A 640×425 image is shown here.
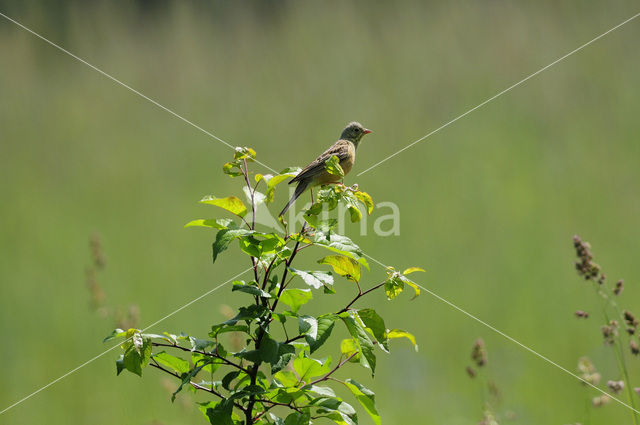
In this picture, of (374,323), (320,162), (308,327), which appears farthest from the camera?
(320,162)

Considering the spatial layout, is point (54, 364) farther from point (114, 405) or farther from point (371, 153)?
point (371, 153)

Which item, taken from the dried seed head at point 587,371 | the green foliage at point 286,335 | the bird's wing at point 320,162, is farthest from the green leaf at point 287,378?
the dried seed head at point 587,371

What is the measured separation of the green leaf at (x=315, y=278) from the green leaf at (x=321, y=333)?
0.09 meters

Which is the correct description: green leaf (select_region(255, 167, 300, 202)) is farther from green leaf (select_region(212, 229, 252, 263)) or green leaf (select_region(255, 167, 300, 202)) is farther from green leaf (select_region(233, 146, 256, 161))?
green leaf (select_region(212, 229, 252, 263))

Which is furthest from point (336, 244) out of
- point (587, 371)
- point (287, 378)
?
point (587, 371)

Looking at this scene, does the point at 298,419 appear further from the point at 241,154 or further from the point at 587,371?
the point at 587,371

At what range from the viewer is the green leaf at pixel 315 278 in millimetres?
1745

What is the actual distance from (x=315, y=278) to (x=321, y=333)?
14cm

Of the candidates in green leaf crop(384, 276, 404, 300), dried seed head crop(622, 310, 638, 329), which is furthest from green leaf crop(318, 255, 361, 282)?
dried seed head crop(622, 310, 638, 329)

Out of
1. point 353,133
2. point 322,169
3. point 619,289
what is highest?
point 353,133

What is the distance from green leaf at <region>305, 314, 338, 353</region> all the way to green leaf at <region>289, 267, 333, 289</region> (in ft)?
0.28

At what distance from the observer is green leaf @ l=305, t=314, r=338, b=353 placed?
168 centimetres

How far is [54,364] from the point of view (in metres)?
5.76

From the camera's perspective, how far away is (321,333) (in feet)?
5.68
